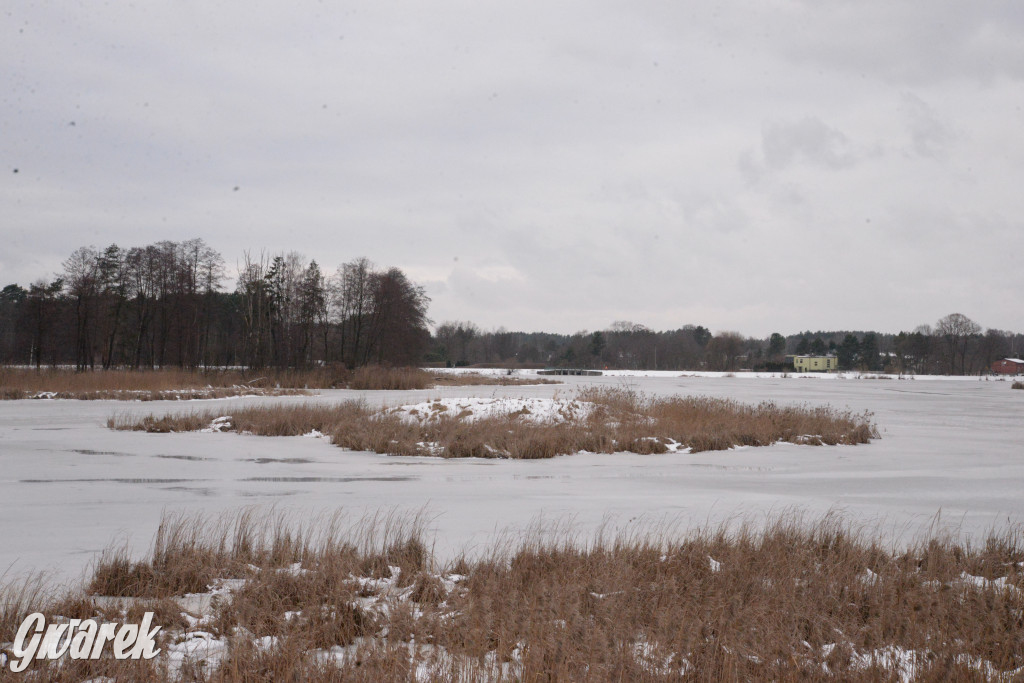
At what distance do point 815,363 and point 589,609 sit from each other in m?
151

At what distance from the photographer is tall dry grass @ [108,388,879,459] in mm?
17234

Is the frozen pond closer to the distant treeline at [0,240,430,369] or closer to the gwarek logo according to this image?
the gwarek logo

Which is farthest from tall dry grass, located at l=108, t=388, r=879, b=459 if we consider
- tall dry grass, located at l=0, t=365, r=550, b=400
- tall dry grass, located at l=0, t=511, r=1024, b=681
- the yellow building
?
the yellow building

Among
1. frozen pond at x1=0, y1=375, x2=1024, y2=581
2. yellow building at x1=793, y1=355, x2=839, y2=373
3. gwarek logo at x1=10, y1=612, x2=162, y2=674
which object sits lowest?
frozen pond at x1=0, y1=375, x2=1024, y2=581

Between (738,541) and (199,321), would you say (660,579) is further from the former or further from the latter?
(199,321)

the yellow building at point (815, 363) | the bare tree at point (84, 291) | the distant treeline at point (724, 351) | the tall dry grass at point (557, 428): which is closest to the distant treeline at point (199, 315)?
the bare tree at point (84, 291)

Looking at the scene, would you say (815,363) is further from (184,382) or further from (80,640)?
(80,640)

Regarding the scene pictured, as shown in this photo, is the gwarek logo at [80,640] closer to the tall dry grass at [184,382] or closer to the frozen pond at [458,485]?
the frozen pond at [458,485]

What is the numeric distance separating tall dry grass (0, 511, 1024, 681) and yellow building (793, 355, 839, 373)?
14272 cm

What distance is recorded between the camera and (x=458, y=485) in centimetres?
1217

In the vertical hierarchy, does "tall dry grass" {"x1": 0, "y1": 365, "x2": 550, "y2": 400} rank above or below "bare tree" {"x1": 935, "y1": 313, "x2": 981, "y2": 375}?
below

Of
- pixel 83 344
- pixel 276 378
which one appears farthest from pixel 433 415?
pixel 83 344

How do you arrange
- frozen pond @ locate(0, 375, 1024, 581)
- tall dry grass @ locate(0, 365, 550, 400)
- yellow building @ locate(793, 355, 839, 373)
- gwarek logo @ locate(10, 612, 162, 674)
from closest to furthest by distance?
1. gwarek logo @ locate(10, 612, 162, 674)
2. frozen pond @ locate(0, 375, 1024, 581)
3. tall dry grass @ locate(0, 365, 550, 400)
4. yellow building @ locate(793, 355, 839, 373)

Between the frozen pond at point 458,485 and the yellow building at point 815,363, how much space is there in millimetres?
128747
